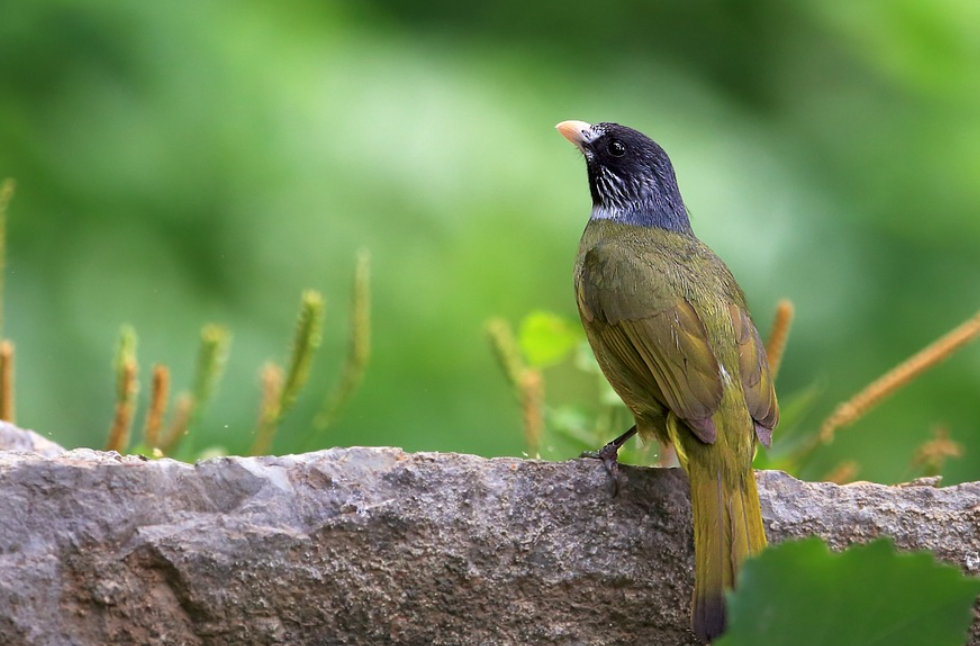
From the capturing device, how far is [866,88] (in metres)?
7.10

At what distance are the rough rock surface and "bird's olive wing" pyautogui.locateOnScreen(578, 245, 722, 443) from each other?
1.10 feet

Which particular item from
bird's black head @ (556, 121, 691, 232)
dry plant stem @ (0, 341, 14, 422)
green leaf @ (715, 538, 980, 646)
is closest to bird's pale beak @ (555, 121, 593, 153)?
bird's black head @ (556, 121, 691, 232)

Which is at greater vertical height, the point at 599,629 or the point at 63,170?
the point at 63,170

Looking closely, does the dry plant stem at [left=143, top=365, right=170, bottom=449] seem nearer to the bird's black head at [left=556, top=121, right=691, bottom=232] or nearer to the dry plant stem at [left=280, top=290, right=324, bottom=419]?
the dry plant stem at [left=280, top=290, right=324, bottom=419]

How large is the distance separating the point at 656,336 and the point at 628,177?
1139 mm

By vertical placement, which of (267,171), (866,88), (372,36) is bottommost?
(267,171)

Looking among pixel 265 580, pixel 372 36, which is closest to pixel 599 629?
pixel 265 580

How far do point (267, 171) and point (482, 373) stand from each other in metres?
1.21

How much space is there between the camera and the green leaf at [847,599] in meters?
1.68

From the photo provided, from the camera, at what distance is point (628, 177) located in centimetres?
420

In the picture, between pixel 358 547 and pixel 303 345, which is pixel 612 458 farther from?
pixel 303 345

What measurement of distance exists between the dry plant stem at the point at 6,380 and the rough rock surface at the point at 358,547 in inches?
31.6

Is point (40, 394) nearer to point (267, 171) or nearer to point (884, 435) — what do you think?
point (267, 171)

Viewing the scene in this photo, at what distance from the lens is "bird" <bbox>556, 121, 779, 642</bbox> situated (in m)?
2.59
